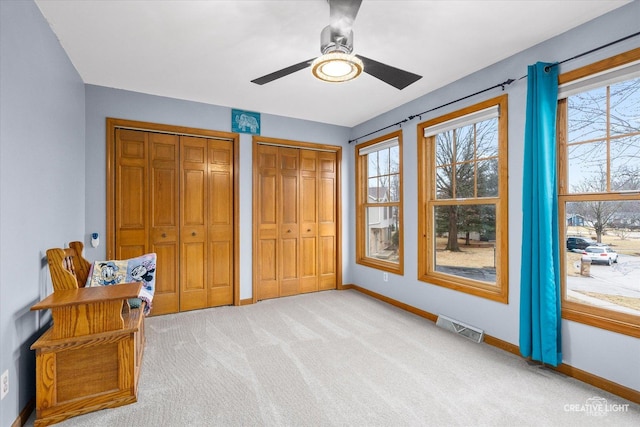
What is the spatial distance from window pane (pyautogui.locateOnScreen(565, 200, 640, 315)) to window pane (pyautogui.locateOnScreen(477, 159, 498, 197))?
0.64 m

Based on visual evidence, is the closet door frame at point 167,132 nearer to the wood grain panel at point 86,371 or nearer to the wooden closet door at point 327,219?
the wooden closet door at point 327,219

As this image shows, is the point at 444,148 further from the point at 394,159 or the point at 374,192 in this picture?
the point at 374,192

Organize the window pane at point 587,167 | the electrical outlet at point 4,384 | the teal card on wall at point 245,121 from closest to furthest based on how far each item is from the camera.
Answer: the electrical outlet at point 4,384 < the window pane at point 587,167 < the teal card on wall at point 245,121

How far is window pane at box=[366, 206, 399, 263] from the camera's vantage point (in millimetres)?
4262

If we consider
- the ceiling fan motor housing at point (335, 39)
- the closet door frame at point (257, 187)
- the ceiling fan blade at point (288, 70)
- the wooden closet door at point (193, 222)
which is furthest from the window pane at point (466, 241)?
the wooden closet door at point (193, 222)

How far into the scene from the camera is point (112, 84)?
3.30 meters

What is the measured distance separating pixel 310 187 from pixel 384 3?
9.51 feet

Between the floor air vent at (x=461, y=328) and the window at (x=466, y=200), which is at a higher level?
→ the window at (x=466, y=200)

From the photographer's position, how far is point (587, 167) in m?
2.30

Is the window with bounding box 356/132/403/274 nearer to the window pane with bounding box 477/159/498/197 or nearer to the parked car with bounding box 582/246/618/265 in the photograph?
the window pane with bounding box 477/159/498/197

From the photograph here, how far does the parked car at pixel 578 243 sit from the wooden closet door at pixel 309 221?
3075 mm

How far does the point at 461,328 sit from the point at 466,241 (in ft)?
2.95

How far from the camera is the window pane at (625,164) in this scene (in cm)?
206

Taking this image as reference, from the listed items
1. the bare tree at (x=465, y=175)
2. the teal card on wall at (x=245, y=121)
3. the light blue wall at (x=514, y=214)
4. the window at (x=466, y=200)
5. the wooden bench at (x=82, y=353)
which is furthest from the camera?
the teal card on wall at (x=245, y=121)
